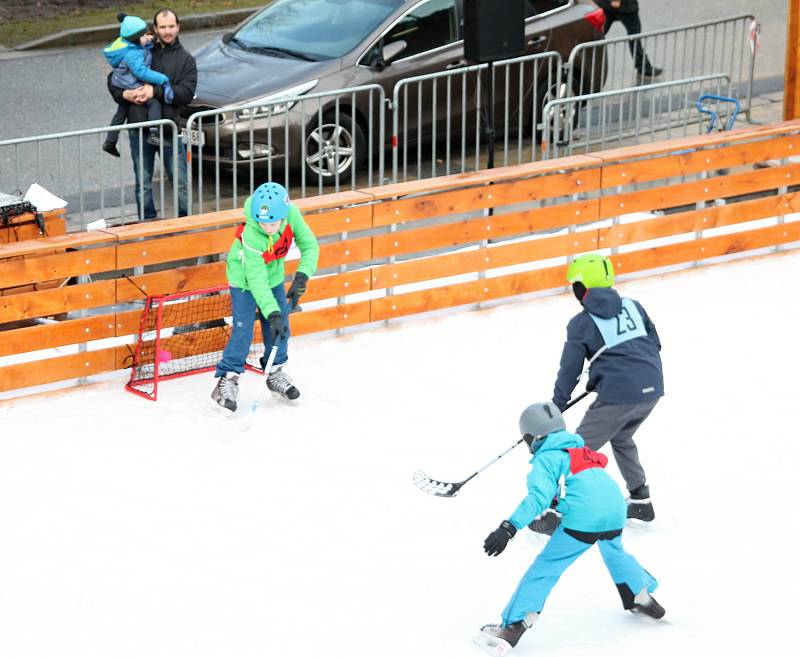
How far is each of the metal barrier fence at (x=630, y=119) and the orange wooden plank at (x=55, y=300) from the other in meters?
4.47

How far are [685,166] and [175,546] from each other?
585cm

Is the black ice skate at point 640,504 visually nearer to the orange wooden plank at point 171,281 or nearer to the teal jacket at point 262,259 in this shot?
the teal jacket at point 262,259

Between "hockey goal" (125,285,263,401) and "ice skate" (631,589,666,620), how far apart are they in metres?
3.80

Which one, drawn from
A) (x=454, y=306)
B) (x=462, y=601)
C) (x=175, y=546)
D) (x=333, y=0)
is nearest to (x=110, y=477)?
(x=175, y=546)

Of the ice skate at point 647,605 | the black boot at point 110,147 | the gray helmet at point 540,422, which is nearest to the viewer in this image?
the gray helmet at point 540,422

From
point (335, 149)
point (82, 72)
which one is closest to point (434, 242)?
point (335, 149)

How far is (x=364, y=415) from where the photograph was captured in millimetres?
10211

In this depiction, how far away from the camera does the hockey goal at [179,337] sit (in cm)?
1051

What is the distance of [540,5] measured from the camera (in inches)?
600

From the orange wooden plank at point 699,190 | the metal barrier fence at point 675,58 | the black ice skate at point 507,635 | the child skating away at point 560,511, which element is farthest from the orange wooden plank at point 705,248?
the black ice skate at point 507,635

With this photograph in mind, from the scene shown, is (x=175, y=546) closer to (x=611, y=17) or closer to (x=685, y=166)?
(x=685, y=166)

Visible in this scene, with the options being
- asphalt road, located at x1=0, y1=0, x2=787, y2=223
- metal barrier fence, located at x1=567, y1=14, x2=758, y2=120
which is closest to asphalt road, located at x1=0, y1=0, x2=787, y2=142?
asphalt road, located at x1=0, y1=0, x2=787, y2=223

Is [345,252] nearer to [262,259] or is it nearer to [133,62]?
[262,259]

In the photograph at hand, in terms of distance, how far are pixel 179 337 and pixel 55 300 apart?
3.01 ft
